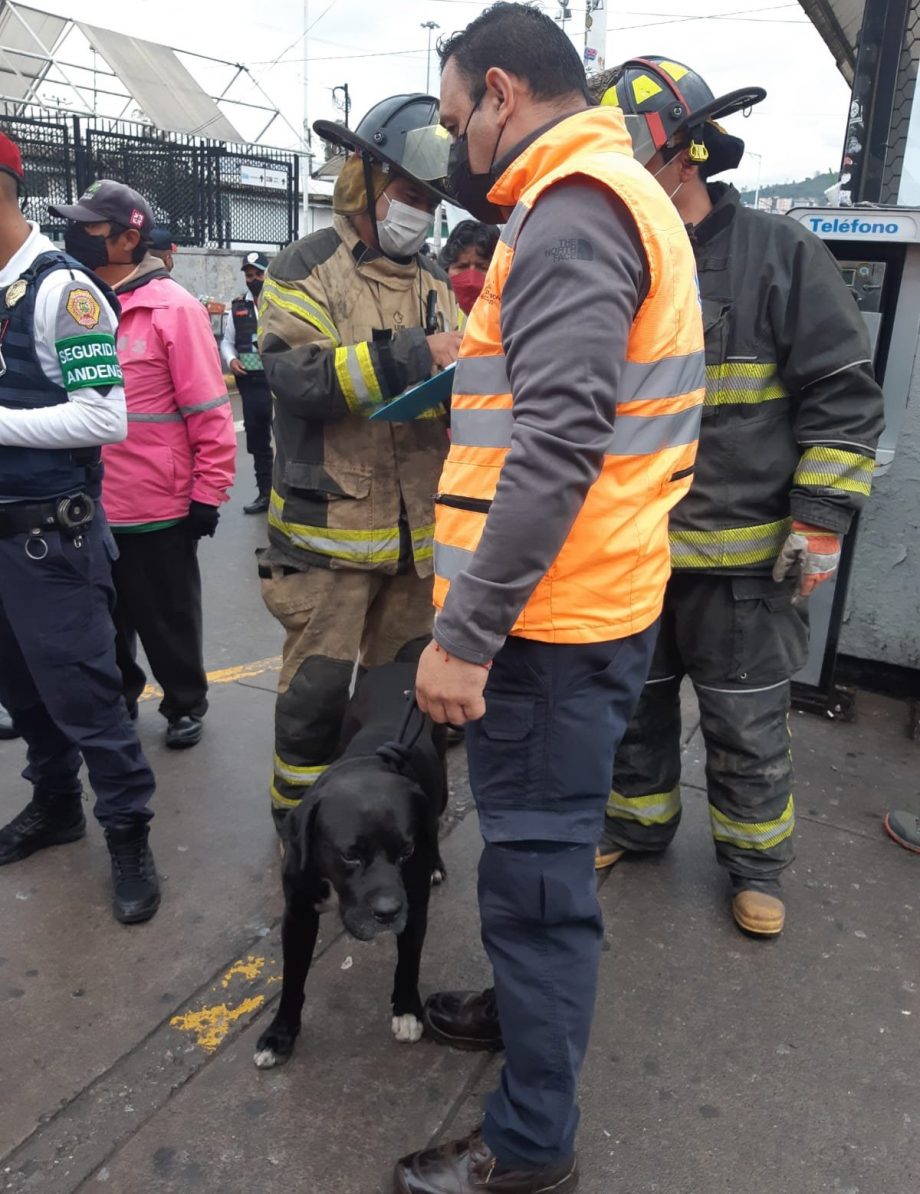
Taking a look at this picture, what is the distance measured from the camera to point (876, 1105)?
216 cm

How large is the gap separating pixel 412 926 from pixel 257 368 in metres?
6.79

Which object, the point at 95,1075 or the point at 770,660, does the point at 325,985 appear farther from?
the point at 770,660

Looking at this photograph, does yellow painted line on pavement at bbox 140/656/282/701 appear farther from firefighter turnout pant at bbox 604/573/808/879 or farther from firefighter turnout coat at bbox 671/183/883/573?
firefighter turnout coat at bbox 671/183/883/573

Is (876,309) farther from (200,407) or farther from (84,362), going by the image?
(84,362)

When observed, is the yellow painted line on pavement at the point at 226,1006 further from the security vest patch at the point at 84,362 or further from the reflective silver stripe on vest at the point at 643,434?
the reflective silver stripe on vest at the point at 643,434

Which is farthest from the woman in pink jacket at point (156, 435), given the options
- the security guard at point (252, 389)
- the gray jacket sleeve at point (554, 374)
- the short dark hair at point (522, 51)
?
the security guard at point (252, 389)

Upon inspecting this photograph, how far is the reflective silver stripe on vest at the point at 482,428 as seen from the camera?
1.61 metres

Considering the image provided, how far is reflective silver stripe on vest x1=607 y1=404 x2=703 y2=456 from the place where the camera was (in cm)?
161

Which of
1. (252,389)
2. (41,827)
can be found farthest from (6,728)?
(252,389)

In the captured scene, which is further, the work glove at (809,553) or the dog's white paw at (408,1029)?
the work glove at (809,553)

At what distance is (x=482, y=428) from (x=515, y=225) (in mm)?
332

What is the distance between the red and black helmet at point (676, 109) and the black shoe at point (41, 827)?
2.61 m

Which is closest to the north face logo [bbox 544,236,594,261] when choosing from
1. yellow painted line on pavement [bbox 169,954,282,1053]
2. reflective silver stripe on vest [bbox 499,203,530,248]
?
reflective silver stripe on vest [bbox 499,203,530,248]

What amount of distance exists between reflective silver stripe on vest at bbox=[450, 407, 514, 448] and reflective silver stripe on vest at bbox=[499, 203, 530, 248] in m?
0.28
